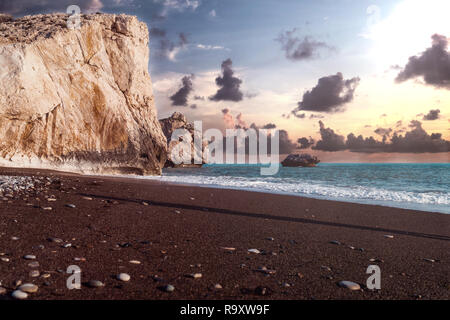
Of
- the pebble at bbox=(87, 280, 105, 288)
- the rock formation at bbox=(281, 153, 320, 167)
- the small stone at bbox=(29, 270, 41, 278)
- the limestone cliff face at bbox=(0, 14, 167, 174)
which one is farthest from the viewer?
the rock formation at bbox=(281, 153, 320, 167)

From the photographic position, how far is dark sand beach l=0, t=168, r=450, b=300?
301 centimetres

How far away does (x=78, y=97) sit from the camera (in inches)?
949

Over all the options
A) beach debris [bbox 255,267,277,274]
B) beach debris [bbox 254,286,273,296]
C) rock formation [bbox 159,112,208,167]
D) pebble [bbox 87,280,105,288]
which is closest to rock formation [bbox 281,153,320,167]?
rock formation [bbox 159,112,208,167]

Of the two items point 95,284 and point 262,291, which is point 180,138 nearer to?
point 95,284

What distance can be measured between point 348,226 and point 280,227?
1.79 m

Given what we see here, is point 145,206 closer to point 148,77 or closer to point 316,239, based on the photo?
point 316,239

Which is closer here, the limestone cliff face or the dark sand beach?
the dark sand beach

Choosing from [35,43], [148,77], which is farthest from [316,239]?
[148,77]

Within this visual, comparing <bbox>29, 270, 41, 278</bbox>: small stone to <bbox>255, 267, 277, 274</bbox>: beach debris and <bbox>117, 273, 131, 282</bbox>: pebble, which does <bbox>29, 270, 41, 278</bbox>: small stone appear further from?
<bbox>255, 267, 277, 274</bbox>: beach debris

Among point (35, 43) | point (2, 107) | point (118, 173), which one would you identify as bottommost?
point (118, 173)

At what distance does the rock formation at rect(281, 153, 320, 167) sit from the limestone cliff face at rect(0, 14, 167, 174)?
76.2 metres

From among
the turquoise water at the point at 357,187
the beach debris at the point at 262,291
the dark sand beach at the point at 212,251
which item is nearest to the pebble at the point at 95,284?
the dark sand beach at the point at 212,251

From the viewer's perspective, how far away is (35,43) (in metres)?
21.1

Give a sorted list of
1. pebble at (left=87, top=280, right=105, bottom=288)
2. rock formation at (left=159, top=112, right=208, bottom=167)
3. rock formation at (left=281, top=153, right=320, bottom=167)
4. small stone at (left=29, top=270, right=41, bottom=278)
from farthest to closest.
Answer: rock formation at (left=281, top=153, right=320, bottom=167), rock formation at (left=159, top=112, right=208, bottom=167), small stone at (left=29, top=270, right=41, bottom=278), pebble at (left=87, top=280, right=105, bottom=288)
